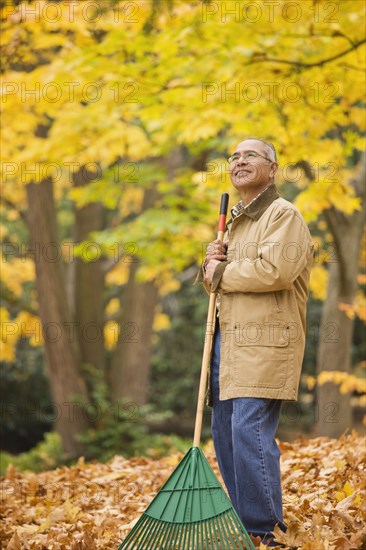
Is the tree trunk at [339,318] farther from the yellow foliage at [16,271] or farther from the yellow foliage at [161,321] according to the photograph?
the yellow foliage at [161,321]

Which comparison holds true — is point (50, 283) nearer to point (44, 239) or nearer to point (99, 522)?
point (44, 239)

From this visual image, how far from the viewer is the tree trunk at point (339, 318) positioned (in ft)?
23.1

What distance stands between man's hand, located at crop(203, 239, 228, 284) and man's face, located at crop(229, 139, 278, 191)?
0.32 m

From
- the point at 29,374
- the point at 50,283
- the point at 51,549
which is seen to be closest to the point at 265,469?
the point at 51,549

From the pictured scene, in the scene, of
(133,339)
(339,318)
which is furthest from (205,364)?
(133,339)

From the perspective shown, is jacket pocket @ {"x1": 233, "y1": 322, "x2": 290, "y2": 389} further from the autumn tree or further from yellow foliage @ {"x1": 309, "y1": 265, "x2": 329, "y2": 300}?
yellow foliage @ {"x1": 309, "y1": 265, "x2": 329, "y2": 300}

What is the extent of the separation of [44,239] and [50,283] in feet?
2.04

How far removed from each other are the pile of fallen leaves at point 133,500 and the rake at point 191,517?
1.07ft

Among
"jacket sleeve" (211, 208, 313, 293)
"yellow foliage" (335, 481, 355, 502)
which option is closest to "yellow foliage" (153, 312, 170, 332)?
"yellow foliage" (335, 481, 355, 502)

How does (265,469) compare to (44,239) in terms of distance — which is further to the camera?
(44,239)

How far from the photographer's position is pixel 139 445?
9.99m

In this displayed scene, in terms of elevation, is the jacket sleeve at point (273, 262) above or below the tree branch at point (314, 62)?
below

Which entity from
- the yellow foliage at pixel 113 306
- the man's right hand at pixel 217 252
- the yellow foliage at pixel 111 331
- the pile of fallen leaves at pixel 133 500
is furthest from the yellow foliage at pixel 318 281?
the yellow foliage at pixel 113 306

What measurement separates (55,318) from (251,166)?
22.3 ft
